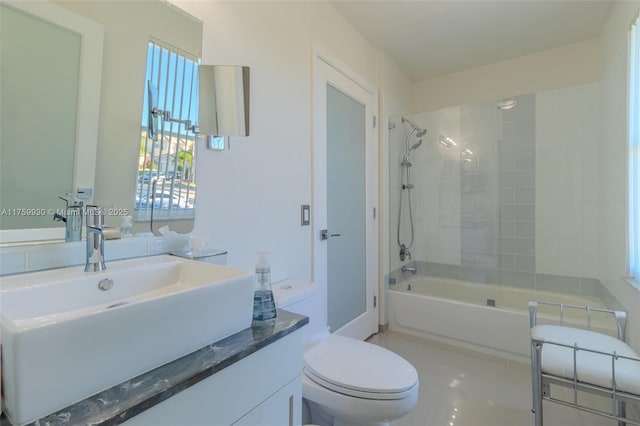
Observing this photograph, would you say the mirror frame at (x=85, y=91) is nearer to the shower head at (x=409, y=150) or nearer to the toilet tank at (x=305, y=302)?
the toilet tank at (x=305, y=302)

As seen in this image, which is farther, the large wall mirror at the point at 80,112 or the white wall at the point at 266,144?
the white wall at the point at 266,144

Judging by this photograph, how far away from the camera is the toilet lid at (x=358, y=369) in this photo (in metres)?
1.15

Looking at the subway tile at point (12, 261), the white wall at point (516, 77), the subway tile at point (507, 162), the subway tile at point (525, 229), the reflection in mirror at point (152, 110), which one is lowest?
the subway tile at point (12, 261)

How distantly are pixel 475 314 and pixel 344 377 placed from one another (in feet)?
5.11

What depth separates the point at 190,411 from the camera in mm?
606

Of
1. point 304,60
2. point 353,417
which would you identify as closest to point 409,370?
point 353,417

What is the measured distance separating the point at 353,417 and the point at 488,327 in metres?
1.56

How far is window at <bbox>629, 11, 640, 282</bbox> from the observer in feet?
4.88

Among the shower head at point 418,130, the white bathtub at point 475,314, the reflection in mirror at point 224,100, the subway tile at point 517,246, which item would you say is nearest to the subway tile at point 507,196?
the subway tile at point 517,246

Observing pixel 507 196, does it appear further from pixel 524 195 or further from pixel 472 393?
pixel 472 393

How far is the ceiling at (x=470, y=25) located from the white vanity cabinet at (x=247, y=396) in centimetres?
219

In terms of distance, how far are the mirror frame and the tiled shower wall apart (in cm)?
233

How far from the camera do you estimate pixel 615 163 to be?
6.26ft

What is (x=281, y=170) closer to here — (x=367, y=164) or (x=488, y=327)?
(x=367, y=164)
